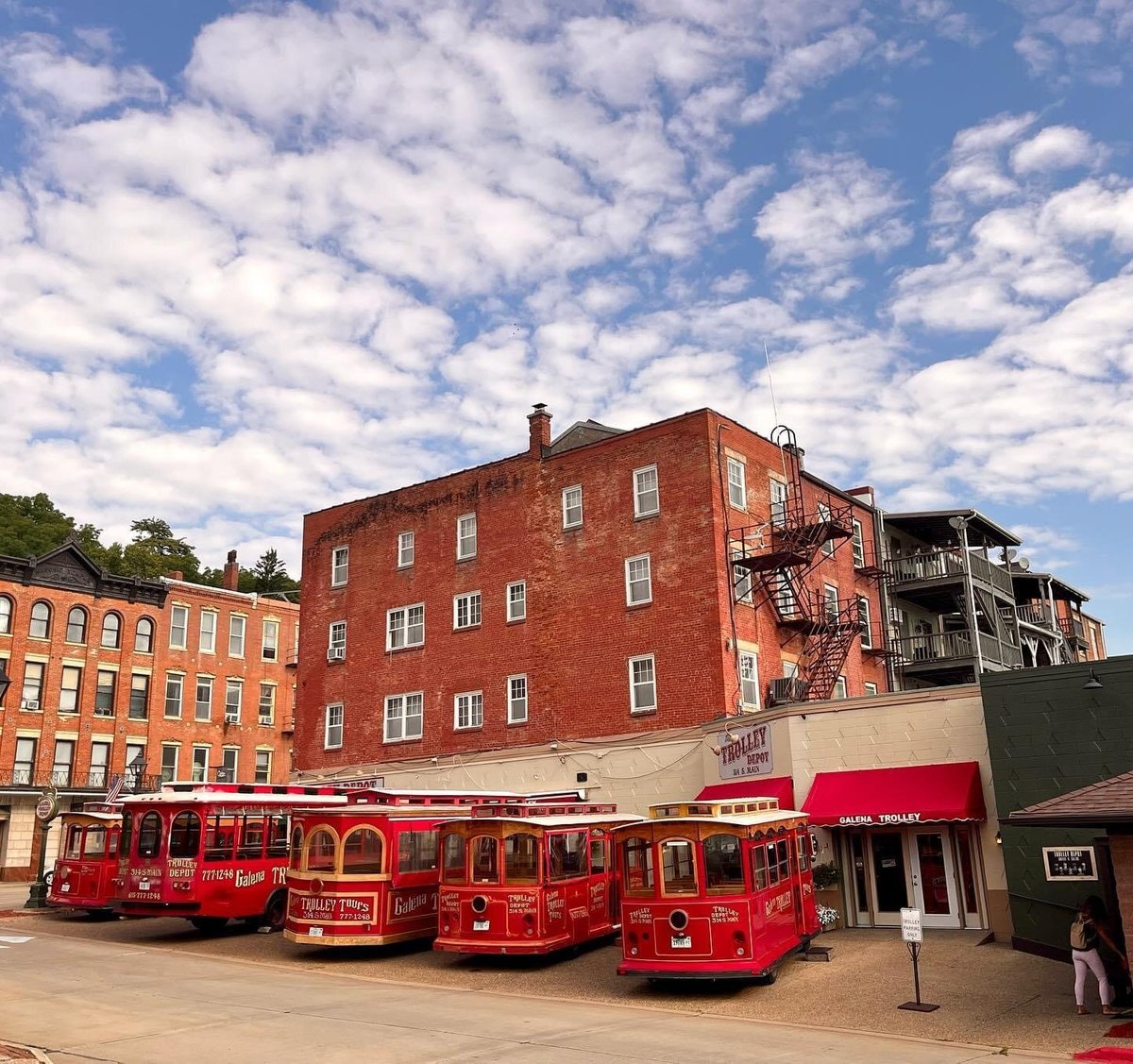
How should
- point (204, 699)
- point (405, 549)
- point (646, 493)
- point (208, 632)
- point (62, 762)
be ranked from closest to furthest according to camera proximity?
point (646, 493) → point (405, 549) → point (62, 762) → point (204, 699) → point (208, 632)

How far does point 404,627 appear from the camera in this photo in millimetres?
37469

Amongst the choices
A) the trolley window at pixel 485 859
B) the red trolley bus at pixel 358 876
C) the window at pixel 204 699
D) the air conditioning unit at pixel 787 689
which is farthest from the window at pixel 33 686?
the trolley window at pixel 485 859

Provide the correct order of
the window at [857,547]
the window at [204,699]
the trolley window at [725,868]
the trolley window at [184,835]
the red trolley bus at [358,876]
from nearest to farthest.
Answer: the trolley window at [725,868] → the red trolley bus at [358,876] → the trolley window at [184,835] → the window at [857,547] → the window at [204,699]

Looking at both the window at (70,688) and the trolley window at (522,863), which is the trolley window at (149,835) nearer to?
the trolley window at (522,863)

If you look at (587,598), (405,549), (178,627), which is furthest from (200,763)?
(587,598)

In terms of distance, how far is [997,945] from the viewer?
19656 millimetres

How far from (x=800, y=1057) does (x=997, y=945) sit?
9085 millimetres

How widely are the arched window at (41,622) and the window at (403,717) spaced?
75.0ft

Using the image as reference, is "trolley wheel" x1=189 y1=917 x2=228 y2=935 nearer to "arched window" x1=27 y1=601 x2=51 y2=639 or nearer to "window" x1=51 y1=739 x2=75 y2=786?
"window" x1=51 y1=739 x2=75 y2=786

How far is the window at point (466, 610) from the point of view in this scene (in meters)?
35.5

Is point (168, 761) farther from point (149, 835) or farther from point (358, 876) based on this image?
point (358, 876)

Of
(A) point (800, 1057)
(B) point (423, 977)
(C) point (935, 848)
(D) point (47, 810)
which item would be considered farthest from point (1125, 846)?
(D) point (47, 810)

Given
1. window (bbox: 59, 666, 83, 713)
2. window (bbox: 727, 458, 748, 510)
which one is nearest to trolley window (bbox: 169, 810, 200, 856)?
window (bbox: 727, 458, 748, 510)

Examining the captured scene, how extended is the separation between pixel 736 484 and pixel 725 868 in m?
16.9
